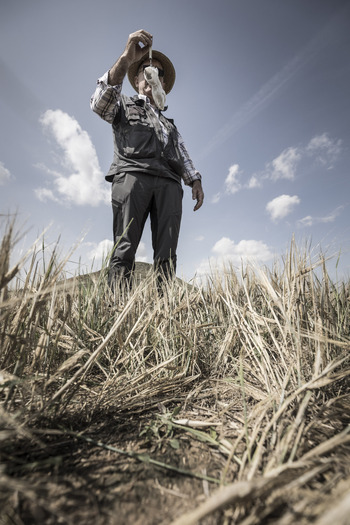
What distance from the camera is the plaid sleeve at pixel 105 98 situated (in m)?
2.02

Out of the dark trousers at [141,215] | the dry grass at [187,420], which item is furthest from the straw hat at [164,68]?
the dry grass at [187,420]

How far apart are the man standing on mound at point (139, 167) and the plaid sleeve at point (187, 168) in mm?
160

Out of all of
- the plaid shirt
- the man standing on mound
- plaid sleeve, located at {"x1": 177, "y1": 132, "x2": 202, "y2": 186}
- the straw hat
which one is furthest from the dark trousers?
the straw hat

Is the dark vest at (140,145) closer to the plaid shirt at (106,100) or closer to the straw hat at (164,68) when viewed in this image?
the plaid shirt at (106,100)

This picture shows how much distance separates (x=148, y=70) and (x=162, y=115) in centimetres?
41

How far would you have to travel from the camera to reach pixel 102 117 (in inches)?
83.7

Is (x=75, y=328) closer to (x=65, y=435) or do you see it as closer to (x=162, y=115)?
(x=65, y=435)

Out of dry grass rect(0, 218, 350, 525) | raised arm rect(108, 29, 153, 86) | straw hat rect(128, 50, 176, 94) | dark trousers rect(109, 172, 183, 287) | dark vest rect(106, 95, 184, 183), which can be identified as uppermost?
straw hat rect(128, 50, 176, 94)

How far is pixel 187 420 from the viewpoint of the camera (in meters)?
0.55

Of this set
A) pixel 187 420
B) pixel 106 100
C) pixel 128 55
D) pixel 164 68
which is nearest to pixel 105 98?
pixel 106 100

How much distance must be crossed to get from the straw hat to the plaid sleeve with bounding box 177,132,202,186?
1.03m

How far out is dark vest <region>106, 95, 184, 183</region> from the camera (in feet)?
6.86

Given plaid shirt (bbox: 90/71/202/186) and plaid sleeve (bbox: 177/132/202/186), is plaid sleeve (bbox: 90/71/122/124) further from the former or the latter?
plaid sleeve (bbox: 177/132/202/186)

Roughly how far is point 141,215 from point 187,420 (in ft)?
5.64
